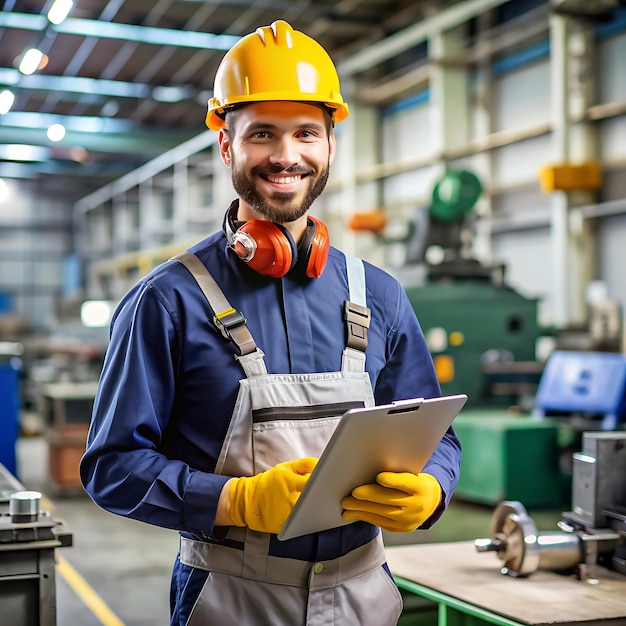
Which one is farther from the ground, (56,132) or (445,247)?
A: (56,132)

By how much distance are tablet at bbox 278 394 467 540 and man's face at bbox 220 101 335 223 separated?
43 cm

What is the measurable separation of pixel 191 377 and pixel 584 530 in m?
1.23

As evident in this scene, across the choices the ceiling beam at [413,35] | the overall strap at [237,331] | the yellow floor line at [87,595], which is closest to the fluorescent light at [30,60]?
the ceiling beam at [413,35]

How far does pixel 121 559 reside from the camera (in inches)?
208

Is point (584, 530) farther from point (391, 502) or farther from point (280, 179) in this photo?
point (280, 179)

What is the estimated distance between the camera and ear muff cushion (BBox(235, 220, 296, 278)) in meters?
1.61

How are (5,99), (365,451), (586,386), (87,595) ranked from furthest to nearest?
(5,99), (586,386), (87,595), (365,451)

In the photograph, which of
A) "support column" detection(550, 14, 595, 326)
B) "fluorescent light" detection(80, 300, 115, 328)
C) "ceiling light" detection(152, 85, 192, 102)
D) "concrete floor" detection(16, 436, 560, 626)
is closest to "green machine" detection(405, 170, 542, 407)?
"concrete floor" detection(16, 436, 560, 626)

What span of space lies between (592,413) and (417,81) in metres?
5.35

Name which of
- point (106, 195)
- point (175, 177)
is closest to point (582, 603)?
point (175, 177)

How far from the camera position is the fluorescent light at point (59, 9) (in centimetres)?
785

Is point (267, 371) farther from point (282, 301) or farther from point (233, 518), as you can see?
point (233, 518)

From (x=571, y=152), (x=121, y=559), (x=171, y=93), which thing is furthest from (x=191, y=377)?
(x=171, y=93)

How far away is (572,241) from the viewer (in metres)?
7.65
